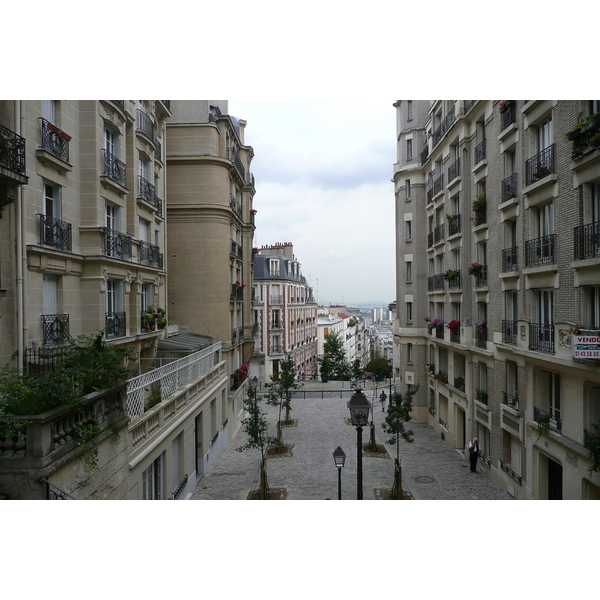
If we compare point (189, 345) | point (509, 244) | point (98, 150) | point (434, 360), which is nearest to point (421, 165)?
point (434, 360)

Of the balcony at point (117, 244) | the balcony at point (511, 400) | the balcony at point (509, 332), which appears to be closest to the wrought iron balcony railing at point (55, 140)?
the balcony at point (117, 244)

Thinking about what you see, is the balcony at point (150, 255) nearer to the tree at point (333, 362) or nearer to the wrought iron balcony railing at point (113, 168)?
the wrought iron balcony railing at point (113, 168)

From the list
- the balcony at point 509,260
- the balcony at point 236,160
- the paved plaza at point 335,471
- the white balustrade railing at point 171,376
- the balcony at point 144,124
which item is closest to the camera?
the white balustrade railing at point 171,376

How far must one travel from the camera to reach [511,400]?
10.8m

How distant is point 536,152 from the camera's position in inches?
359

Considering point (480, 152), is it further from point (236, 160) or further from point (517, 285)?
point (236, 160)

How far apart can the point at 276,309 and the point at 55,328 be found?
1210 inches

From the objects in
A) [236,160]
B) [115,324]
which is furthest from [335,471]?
[236,160]

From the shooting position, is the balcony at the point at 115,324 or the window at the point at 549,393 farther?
the balcony at the point at 115,324

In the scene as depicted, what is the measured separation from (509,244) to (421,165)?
1118cm

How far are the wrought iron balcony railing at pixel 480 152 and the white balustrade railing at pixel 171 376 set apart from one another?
35.3 feet

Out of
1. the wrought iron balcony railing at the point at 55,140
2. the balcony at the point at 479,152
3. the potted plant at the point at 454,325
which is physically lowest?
the potted plant at the point at 454,325

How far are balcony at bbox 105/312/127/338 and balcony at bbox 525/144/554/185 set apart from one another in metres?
10.1

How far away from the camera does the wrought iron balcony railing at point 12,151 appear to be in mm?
6520
